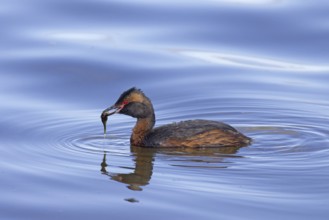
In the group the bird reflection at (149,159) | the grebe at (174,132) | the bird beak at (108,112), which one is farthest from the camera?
the bird beak at (108,112)

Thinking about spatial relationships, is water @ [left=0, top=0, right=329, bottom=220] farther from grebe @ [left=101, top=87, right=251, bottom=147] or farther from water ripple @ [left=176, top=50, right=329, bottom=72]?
grebe @ [left=101, top=87, right=251, bottom=147]

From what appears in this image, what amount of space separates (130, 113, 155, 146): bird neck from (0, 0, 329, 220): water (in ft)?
0.86

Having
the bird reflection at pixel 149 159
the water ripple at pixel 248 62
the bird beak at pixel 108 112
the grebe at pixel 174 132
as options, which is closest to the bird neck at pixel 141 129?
the grebe at pixel 174 132

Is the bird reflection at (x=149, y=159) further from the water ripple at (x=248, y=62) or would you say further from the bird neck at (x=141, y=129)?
the water ripple at (x=248, y=62)

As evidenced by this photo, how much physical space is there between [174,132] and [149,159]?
32.1 inches

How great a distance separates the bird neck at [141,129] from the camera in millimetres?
12977

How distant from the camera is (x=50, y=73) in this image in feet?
52.8

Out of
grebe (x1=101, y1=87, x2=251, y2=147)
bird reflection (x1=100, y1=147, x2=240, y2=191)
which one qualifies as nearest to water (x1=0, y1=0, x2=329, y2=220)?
bird reflection (x1=100, y1=147, x2=240, y2=191)

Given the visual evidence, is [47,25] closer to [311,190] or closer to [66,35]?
[66,35]

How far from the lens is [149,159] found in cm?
1221

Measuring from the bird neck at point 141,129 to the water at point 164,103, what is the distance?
0.26 metres

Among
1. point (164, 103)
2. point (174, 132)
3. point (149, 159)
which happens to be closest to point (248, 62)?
point (164, 103)

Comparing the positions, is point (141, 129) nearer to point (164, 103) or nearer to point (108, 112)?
point (108, 112)

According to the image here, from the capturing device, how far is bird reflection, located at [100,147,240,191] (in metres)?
11.1
